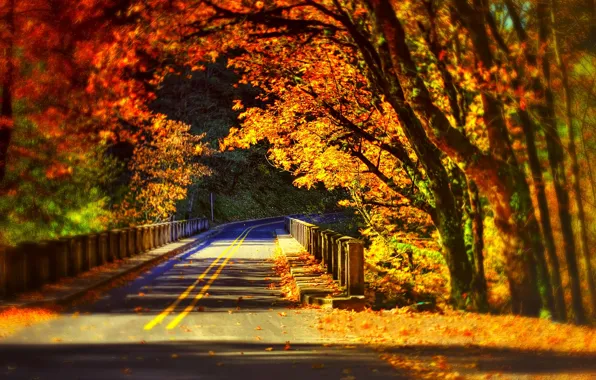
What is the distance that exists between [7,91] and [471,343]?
55.9 ft

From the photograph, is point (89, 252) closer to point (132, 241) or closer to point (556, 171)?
point (132, 241)

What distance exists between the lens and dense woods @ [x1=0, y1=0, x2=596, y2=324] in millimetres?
16500

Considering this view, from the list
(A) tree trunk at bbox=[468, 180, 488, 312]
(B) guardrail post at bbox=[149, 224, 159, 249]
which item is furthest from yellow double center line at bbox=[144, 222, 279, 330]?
(B) guardrail post at bbox=[149, 224, 159, 249]

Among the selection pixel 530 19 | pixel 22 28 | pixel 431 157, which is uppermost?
pixel 22 28

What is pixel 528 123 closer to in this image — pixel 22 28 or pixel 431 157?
pixel 431 157

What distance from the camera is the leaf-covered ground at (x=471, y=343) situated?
10523mm

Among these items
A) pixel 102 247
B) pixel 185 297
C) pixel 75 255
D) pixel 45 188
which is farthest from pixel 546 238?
pixel 45 188

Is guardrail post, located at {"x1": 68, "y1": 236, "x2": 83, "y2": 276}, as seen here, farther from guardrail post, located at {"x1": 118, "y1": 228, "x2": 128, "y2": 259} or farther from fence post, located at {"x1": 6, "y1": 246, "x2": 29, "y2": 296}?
guardrail post, located at {"x1": 118, "y1": 228, "x2": 128, "y2": 259}

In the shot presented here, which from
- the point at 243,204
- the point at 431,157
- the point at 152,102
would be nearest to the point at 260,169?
the point at 243,204

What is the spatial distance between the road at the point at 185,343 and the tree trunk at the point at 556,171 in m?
4.93

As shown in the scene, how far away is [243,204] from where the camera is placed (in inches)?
4237

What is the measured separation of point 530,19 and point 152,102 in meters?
42.0

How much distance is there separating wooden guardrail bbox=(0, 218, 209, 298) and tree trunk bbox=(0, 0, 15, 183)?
315cm

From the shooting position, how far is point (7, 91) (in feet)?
81.9
